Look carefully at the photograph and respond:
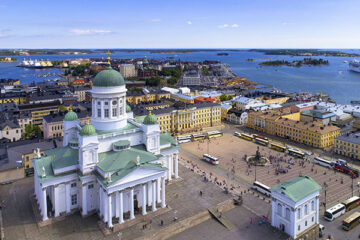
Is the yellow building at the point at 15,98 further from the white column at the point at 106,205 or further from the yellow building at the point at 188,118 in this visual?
the white column at the point at 106,205

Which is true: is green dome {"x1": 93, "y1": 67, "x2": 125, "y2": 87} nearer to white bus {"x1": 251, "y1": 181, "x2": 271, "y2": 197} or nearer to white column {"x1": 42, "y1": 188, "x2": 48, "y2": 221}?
white column {"x1": 42, "y1": 188, "x2": 48, "y2": 221}

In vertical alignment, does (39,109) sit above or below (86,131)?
below

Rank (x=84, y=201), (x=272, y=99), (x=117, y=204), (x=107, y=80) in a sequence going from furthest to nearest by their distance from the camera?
1. (x=272, y=99)
2. (x=107, y=80)
3. (x=84, y=201)
4. (x=117, y=204)

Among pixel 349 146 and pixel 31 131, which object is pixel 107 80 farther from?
pixel 349 146

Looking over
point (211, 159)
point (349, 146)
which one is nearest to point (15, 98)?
point (211, 159)

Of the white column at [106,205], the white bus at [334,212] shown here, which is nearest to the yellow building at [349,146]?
the white bus at [334,212]

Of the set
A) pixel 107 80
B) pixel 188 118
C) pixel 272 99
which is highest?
pixel 107 80

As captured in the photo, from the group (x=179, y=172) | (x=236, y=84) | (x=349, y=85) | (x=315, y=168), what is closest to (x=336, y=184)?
(x=315, y=168)
